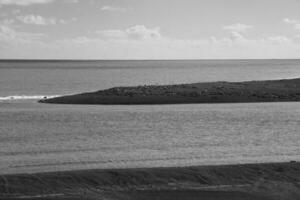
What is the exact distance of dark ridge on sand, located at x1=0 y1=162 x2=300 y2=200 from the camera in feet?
40.4

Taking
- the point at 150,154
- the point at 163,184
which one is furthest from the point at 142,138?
the point at 163,184

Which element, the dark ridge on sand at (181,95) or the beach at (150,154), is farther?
the dark ridge on sand at (181,95)

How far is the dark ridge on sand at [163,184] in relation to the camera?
12.3 meters

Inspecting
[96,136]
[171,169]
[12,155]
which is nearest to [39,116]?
[96,136]

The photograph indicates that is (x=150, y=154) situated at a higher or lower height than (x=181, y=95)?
lower

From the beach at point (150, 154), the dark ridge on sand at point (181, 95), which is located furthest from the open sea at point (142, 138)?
the dark ridge on sand at point (181, 95)

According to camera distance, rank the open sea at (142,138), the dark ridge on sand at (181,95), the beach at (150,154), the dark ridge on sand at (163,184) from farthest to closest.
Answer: the dark ridge on sand at (181,95) < the open sea at (142,138) < the beach at (150,154) < the dark ridge on sand at (163,184)

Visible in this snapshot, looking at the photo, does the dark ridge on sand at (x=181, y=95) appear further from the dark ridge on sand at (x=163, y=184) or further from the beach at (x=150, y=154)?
the dark ridge on sand at (x=163, y=184)

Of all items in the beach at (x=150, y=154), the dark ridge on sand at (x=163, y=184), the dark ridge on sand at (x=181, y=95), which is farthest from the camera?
the dark ridge on sand at (x=181, y=95)

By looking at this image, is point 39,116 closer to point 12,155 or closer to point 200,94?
point 12,155

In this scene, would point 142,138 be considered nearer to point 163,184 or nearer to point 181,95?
point 163,184

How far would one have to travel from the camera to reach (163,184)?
13.4 metres

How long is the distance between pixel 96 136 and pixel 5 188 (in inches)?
413

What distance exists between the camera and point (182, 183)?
531 inches
